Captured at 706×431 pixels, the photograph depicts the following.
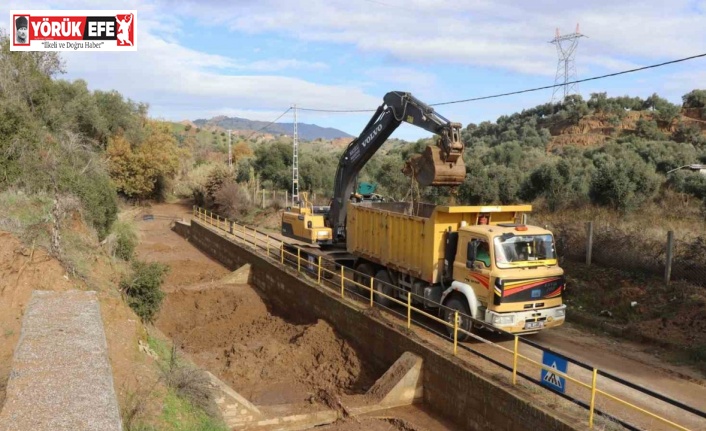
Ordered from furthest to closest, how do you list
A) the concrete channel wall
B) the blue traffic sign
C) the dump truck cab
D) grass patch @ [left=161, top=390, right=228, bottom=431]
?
the dump truck cab < the concrete channel wall < the blue traffic sign < grass patch @ [left=161, top=390, right=228, bottom=431]

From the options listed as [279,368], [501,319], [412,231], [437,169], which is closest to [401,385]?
[501,319]

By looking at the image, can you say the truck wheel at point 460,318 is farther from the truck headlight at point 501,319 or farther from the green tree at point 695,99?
the green tree at point 695,99

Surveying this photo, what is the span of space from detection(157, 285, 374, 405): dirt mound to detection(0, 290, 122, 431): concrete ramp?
4.10 metres

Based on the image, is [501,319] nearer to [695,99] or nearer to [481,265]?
[481,265]

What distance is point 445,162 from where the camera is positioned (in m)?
11.9

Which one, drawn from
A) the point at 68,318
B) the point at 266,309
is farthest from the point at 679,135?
the point at 68,318

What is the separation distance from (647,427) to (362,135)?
10.8m

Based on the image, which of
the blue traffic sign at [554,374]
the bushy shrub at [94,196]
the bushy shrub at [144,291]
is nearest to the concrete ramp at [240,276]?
the bushy shrub at [94,196]

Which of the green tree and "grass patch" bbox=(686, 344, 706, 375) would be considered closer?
"grass patch" bbox=(686, 344, 706, 375)

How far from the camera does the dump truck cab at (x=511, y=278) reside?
1005 centimetres

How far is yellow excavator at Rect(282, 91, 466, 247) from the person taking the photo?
1194 cm

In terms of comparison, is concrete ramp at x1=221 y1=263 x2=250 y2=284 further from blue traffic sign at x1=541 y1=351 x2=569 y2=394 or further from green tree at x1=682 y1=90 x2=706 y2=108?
green tree at x1=682 y1=90 x2=706 y2=108

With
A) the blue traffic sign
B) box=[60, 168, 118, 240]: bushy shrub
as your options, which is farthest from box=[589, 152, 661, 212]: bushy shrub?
box=[60, 168, 118, 240]: bushy shrub

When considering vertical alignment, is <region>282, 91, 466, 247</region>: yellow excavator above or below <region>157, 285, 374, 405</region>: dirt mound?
above
